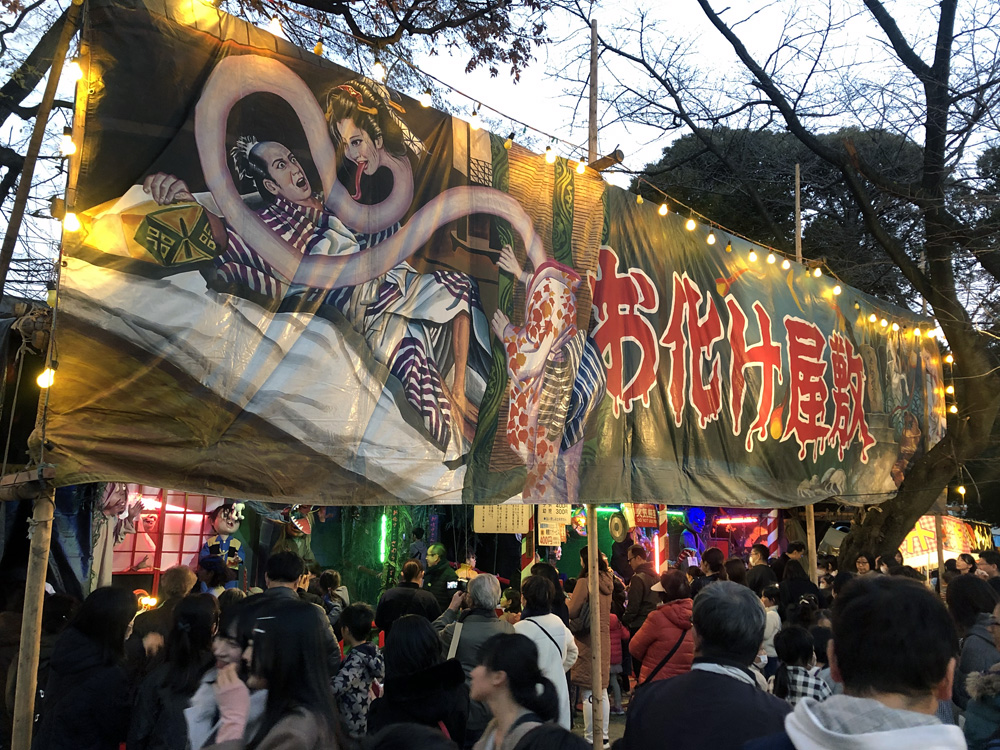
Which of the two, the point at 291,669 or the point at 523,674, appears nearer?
the point at 291,669

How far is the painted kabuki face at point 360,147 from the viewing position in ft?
17.8

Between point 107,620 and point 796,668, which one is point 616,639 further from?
point 107,620

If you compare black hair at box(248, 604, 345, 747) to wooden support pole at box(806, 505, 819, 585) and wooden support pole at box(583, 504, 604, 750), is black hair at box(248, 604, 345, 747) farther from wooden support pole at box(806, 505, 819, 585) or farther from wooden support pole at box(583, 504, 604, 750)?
wooden support pole at box(806, 505, 819, 585)

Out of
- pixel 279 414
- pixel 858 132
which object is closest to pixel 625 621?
pixel 279 414

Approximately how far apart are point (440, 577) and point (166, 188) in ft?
16.5

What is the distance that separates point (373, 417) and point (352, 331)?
575mm

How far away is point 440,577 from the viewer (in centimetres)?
830

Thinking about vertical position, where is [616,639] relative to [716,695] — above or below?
below

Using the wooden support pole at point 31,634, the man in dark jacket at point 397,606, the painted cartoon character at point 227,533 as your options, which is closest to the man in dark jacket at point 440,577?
the painted cartoon character at point 227,533

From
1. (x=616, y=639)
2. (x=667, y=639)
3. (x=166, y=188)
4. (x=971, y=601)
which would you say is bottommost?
(x=616, y=639)

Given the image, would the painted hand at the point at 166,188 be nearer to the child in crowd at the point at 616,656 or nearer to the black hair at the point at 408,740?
the black hair at the point at 408,740

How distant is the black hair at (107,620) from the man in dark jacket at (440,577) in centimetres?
455

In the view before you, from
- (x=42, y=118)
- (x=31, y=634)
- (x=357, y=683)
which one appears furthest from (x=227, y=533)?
(x=357, y=683)

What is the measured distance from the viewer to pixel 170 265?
14.7 ft
